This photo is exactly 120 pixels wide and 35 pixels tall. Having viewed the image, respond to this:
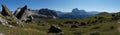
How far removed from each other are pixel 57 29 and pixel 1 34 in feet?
84.1

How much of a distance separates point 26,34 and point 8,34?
5.31 m

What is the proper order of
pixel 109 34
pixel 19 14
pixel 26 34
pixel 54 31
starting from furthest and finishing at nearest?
pixel 19 14
pixel 54 31
pixel 109 34
pixel 26 34

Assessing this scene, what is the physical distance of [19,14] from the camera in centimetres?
9744

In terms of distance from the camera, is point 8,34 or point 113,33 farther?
point 113,33

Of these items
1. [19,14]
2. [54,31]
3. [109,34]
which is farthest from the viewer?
[19,14]

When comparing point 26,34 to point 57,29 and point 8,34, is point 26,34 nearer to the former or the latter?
point 8,34

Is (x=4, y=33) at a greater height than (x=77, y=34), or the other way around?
(x=4, y=33)

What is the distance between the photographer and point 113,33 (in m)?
51.4

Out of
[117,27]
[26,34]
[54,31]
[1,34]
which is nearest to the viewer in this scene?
[1,34]

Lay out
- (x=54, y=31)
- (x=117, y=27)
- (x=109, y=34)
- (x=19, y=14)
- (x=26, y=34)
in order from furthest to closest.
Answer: (x=19, y=14) → (x=54, y=31) → (x=117, y=27) → (x=109, y=34) → (x=26, y=34)

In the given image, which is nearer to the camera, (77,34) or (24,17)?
(77,34)

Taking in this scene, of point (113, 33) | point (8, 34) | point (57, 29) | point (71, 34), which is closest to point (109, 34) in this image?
point (113, 33)

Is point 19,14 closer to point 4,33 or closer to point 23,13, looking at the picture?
point 23,13

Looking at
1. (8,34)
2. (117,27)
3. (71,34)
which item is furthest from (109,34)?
(8,34)
